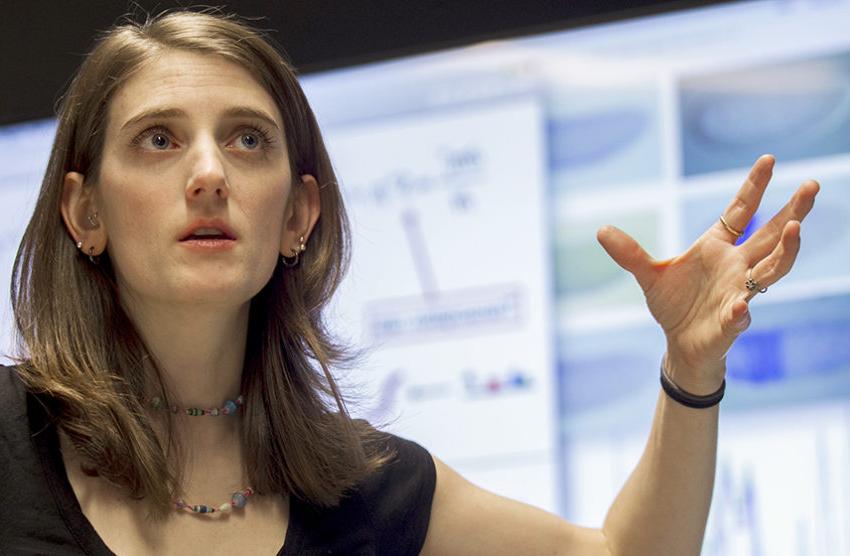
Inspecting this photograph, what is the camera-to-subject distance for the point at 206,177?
156 cm

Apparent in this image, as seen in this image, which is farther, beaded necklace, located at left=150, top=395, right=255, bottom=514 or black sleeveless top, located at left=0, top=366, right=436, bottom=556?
beaded necklace, located at left=150, top=395, right=255, bottom=514

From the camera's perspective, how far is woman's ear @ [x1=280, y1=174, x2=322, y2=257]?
5.84 ft

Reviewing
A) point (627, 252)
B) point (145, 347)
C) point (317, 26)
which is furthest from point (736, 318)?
point (317, 26)

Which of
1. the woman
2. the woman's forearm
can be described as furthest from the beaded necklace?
the woman's forearm

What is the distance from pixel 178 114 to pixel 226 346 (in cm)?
31

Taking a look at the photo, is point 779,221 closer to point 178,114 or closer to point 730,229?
point 730,229

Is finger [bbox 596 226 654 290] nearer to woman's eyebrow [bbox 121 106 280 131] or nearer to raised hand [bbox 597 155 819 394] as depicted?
raised hand [bbox 597 155 819 394]

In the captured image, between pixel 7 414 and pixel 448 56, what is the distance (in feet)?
4.57

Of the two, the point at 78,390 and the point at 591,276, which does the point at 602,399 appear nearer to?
the point at 591,276

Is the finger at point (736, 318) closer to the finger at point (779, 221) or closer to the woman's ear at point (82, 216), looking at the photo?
the finger at point (779, 221)

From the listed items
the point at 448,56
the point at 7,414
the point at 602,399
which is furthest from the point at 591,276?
the point at 7,414

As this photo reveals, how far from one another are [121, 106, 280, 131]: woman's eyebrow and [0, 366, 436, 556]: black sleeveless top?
354 millimetres

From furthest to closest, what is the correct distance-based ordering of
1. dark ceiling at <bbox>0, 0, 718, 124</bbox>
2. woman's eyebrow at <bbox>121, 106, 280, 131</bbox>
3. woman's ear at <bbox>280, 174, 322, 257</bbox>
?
dark ceiling at <bbox>0, 0, 718, 124</bbox> → woman's ear at <bbox>280, 174, 322, 257</bbox> → woman's eyebrow at <bbox>121, 106, 280, 131</bbox>

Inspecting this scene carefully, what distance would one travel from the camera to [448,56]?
107 inches
